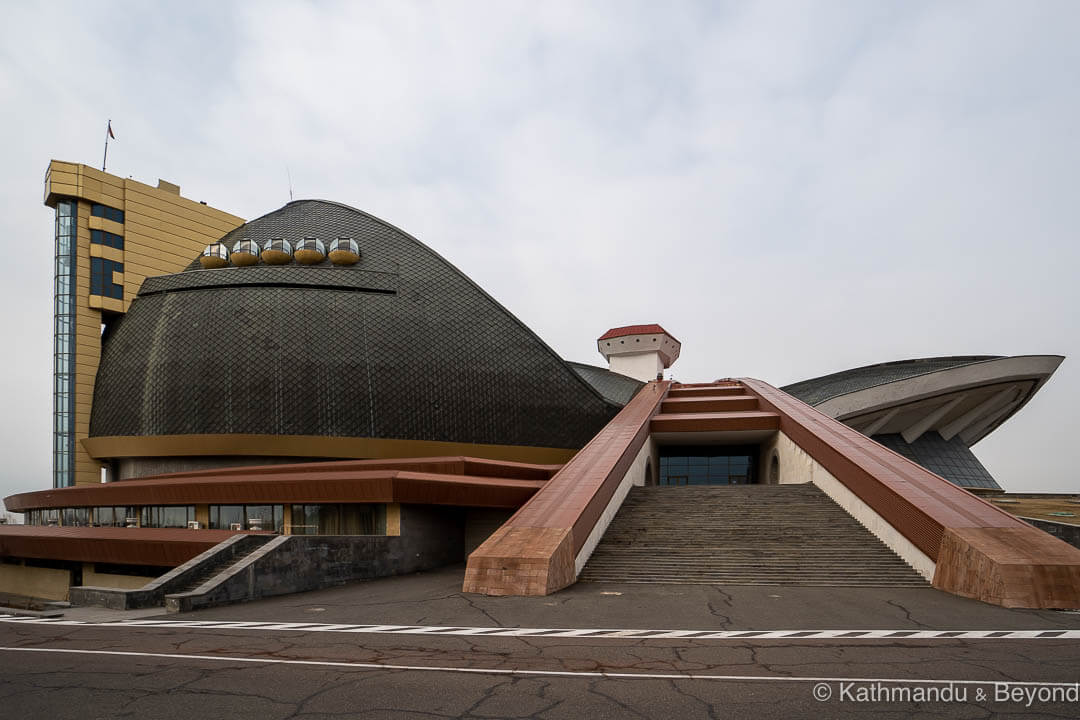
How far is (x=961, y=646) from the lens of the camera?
27.8 feet

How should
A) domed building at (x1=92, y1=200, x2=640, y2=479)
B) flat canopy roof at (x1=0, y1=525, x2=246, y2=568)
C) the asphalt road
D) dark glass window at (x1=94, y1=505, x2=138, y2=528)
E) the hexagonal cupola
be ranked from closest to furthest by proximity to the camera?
1. the asphalt road
2. flat canopy roof at (x1=0, y1=525, x2=246, y2=568)
3. dark glass window at (x1=94, y1=505, x2=138, y2=528)
4. domed building at (x1=92, y1=200, x2=640, y2=479)
5. the hexagonal cupola

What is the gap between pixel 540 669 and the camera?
7297mm

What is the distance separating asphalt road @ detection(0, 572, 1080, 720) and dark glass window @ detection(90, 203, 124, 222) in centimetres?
2857

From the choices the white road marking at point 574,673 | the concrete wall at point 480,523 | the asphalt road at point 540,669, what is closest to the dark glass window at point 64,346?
the concrete wall at point 480,523

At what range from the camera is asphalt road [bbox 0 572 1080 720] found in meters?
5.90

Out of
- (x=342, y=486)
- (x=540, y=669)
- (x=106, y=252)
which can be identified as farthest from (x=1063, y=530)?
(x=106, y=252)

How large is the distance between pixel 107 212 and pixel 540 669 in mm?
35882

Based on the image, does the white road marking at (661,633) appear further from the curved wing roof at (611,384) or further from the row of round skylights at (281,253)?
the curved wing roof at (611,384)

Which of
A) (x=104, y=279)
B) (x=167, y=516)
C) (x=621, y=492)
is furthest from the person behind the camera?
(x=104, y=279)

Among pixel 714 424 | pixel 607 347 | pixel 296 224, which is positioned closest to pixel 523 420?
pixel 714 424

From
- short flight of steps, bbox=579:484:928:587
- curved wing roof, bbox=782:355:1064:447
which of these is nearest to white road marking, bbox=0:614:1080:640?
short flight of steps, bbox=579:484:928:587

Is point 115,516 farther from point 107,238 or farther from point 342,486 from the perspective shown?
point 107,238

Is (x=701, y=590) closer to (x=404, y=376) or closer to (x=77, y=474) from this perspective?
(x=404, y=376)

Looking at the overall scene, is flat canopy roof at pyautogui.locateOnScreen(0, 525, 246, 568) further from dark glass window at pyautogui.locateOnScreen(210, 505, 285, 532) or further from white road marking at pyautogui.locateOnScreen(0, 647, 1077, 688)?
white road marking at pyautogui.locateOnScreen(0, 647, 1077, 688)
